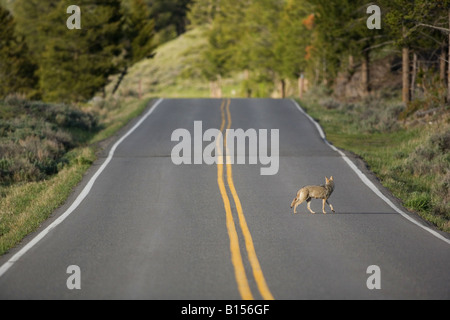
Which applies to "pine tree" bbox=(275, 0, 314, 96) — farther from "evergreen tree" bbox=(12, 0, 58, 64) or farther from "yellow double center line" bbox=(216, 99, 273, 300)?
"yellow double center line" bbox=(216, 99, 273, 300)

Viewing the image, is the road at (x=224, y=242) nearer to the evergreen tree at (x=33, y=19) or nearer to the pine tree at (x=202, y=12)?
the evergreen tree at (x=33, y=19)

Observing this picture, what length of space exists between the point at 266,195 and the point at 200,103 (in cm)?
2307

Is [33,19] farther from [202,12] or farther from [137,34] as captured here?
[202,12]

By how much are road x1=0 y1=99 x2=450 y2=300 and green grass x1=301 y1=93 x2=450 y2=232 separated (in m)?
0.85

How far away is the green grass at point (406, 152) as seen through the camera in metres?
14.2

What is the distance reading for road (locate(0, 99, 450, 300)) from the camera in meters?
8.17

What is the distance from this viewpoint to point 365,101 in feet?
128

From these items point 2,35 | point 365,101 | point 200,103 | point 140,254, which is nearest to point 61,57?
point 2,35

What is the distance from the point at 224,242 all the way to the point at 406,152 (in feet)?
38.4

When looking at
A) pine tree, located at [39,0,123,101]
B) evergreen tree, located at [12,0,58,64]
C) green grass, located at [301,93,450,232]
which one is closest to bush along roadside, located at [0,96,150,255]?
green grass, located at [301,93,450,232]

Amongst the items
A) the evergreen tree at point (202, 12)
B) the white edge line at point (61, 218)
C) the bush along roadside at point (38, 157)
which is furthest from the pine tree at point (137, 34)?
the evergreen tree at point (202, 12)
